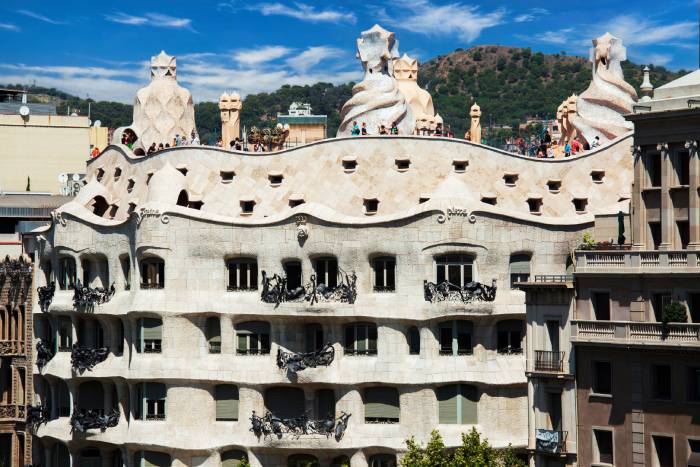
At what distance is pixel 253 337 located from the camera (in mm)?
97750

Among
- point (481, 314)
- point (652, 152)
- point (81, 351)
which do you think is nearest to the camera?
point (652, 152)

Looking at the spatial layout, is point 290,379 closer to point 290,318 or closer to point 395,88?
point 290,318

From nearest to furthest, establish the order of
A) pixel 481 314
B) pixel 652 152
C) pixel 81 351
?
pixel 652 152
pixel 481 314
pixel 81 351

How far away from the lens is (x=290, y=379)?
96000 millimetres

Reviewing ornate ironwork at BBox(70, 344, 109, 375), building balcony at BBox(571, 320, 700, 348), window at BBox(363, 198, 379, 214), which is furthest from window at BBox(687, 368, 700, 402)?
ornate ironwork at BBox(70, 344, 109, 375)

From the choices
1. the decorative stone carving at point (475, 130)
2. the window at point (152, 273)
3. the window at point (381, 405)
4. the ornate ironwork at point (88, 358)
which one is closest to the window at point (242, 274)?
the window at point (152, 273)

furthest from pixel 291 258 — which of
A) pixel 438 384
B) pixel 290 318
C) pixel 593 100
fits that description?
pixel 593 100

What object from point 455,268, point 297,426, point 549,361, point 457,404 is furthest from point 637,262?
point 297,426

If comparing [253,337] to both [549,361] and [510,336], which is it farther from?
[549,361]

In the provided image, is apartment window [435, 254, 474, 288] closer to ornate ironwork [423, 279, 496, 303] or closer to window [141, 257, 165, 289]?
ornate ironwork [423, 279, 496, 303]

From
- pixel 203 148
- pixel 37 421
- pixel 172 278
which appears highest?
pixel 203 148

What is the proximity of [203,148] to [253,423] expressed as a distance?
55.7ft

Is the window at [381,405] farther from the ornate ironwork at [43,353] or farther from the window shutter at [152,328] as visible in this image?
the ornate ironwork at [43,353]

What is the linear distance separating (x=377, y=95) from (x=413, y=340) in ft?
54.3
